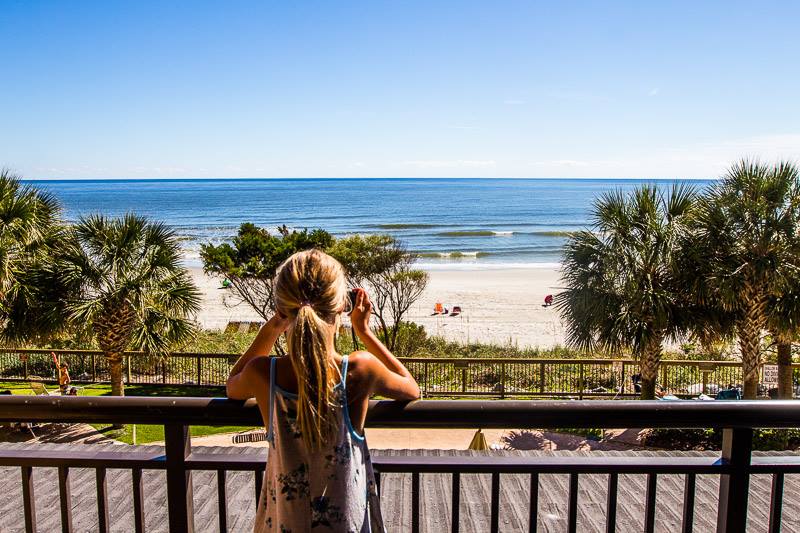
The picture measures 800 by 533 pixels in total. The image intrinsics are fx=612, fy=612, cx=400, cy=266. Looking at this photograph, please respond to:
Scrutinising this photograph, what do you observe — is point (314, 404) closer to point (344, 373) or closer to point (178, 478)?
point (344, 373)

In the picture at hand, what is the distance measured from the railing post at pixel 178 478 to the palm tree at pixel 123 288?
1031 centimetres

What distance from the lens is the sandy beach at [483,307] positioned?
918 inches

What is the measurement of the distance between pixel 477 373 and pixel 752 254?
620 centimetres

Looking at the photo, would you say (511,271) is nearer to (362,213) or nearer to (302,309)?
(302,309)

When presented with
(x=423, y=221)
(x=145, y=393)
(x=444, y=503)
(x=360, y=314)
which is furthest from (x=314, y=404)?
(x=423, y=221)

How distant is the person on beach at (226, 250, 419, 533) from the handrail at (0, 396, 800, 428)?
0.10 metres

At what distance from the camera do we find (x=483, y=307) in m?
27.9

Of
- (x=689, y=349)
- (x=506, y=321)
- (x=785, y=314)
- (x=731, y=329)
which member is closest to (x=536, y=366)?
(x=731, y=329)

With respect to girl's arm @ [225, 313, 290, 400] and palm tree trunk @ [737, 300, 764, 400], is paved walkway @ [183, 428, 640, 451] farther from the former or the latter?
girl's arm @ [225, 313, 290, 400]

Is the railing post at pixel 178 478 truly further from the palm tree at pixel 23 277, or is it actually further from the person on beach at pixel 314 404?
the palm tree at pixel 23 277

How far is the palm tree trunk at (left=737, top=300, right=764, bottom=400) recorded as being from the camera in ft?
37.2

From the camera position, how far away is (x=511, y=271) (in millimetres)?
37625

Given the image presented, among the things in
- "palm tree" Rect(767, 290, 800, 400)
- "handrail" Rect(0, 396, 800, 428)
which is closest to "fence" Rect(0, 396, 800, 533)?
"handrail" Rect(0, 396, 800, 428)

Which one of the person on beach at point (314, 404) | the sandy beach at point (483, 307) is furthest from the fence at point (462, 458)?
the sandy beach at point (483, 307)
